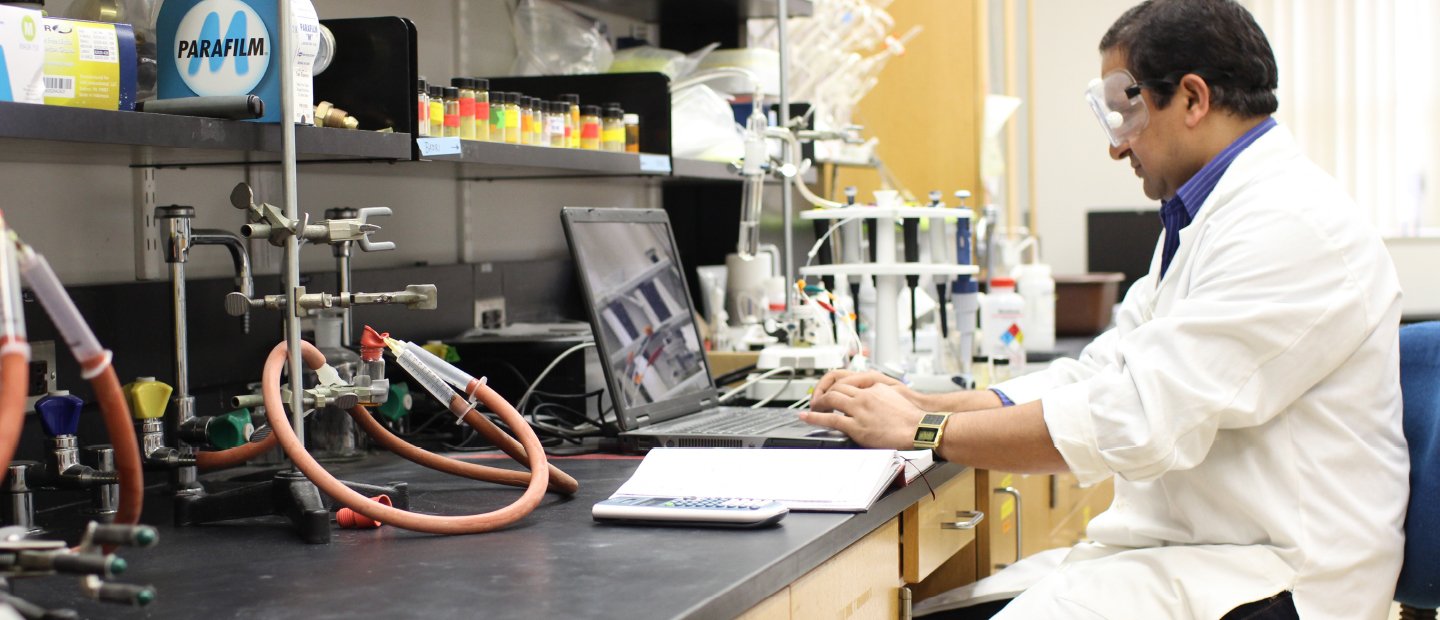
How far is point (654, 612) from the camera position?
107cm

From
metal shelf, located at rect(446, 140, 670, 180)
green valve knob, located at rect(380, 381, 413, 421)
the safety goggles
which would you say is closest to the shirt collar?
the safety goggles

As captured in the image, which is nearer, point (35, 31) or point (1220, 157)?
point (35, 31)

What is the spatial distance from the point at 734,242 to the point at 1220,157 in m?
1.66

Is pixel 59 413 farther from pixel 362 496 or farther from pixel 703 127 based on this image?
pixel 703 127

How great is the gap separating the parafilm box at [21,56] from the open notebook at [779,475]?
734 millimetres

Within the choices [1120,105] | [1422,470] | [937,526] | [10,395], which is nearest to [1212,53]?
[1120,105]

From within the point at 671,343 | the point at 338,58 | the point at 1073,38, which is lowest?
the point at 671,343

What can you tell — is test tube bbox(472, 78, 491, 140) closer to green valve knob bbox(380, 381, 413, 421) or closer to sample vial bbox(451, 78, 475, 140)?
sample vial bbox(451, 78, 475, 140)

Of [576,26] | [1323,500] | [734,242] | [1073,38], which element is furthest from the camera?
[1073,38]

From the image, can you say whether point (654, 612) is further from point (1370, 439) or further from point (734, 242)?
point (734, 242)

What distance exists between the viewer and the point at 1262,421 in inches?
61.6

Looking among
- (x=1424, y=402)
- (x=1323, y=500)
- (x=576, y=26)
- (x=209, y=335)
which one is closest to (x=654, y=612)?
(x=1323, y=500)

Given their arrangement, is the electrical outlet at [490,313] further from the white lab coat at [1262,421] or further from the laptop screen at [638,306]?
the white lab coat at [1262,421]

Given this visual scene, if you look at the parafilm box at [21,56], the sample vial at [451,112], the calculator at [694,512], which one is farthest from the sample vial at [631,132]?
the parafilm box at [21,56]
